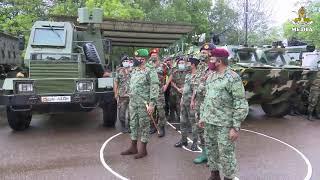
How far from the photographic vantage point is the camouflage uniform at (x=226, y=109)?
491cm

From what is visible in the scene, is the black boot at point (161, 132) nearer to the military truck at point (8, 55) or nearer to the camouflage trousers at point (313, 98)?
the camouflage trousers at point (313, 98)

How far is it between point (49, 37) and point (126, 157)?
4.23m

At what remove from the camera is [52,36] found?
1015 cm

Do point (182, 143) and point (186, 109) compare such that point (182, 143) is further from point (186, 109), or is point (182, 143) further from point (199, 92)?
point (199, 92)

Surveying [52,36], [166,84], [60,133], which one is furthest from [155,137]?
[52,36]

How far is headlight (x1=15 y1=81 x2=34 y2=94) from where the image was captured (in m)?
8.38

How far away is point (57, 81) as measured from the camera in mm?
8656

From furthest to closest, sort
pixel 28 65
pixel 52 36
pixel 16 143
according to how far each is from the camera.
Result: pixel 52 36, pixel 28 65, pixel 16 143

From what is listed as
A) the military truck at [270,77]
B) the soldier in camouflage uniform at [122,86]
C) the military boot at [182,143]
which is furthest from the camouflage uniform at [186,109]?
the military truck at [270,77]

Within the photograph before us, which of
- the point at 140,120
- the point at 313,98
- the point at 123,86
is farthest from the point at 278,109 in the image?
the point at 140,120

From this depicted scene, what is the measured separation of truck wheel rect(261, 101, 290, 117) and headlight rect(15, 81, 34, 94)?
5.85 metres

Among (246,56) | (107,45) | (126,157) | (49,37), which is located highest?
(49,37)

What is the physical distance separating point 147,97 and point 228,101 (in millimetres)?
2058

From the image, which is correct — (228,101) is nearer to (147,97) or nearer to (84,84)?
(147,97)
